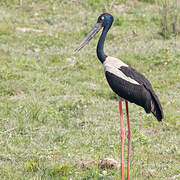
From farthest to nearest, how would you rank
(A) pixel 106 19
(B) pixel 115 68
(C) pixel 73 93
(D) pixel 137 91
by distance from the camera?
(C) pixel 73 93
(A) pixel 106 19
(B) pixel 115 68
(D) pixel 137 91

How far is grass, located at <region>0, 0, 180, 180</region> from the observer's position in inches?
174

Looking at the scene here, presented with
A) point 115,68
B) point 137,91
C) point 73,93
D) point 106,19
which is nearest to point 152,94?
point 137,91

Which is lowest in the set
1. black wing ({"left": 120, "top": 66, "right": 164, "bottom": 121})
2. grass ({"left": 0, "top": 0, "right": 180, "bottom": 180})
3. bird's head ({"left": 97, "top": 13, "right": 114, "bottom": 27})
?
grass ({"left": 0, "top": 0, "right": 180, "bottom": 180})

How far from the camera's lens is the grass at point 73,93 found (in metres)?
4.42

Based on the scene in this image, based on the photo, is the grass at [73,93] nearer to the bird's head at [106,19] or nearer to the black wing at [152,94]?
the black wing at [152,94]

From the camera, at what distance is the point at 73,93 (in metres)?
6.93

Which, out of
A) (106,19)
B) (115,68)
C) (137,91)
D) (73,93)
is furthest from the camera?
(73,93)

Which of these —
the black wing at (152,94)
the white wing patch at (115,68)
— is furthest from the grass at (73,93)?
the white wing patch at (115,68)

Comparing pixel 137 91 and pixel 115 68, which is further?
pixel 115 68

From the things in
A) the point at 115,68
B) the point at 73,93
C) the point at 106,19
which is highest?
the point at 106,19

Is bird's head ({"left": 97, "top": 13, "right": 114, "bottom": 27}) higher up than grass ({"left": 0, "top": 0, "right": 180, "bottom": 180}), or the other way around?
bird's head ({"left": 97, "top": 13, "right": 114, "bottom": 27})

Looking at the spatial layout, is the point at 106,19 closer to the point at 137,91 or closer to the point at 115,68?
the point at 115,68

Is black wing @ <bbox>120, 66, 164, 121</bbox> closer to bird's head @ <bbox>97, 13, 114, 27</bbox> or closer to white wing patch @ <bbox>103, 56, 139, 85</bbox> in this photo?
white wing patch @ <bbox>103, 56, 139, 85</bbox>

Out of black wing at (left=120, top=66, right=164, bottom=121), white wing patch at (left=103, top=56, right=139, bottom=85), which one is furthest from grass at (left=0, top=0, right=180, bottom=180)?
white wing patch at (left=103, top=56, right=139, bottom=85)
